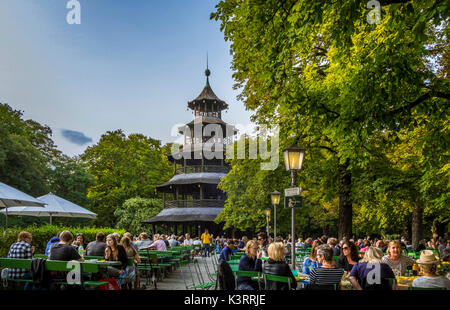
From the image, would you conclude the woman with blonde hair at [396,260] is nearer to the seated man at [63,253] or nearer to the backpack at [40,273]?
the seated man at [63,253]

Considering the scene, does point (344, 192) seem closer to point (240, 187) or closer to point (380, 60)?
point (380, 60)

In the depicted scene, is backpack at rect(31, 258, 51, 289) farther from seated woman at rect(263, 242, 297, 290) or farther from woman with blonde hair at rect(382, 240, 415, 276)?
woman with blonde hair at rect(382, 240, 415, 276)

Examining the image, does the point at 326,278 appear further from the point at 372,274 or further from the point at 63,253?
the point at 63,253

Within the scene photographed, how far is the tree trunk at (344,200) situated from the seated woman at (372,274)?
38.1ft

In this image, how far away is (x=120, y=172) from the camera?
56.7 m

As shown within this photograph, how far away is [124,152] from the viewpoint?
58.2 m

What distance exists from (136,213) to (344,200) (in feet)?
117

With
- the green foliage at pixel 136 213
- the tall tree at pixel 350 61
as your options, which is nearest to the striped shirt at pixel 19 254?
the tall tree at pixel 350 61

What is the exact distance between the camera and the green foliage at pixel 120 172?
2186 inches

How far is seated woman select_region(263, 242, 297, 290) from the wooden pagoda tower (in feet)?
110

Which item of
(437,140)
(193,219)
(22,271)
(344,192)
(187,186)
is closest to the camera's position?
(22,271)

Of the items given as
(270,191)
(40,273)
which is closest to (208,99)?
A: (270,191)
